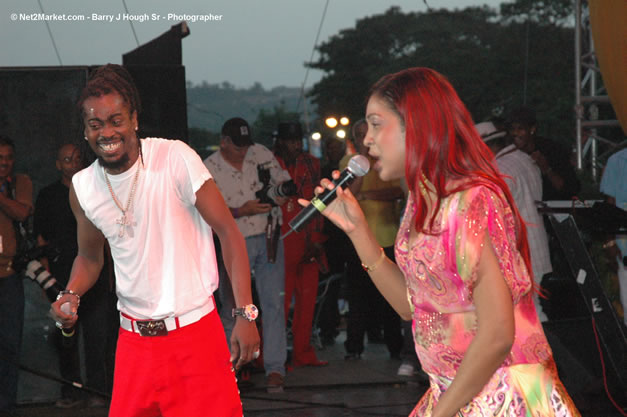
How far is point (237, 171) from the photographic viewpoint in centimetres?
704

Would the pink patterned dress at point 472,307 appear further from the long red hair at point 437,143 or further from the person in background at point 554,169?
the person in background at point 554,169

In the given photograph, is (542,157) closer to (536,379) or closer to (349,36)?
(536,379)

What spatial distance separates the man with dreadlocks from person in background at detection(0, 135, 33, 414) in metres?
3.18

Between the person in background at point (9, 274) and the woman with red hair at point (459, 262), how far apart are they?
4703mm

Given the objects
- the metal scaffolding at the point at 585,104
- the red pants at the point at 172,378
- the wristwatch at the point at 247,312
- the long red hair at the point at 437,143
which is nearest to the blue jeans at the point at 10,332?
the red pants at the point at 172,378

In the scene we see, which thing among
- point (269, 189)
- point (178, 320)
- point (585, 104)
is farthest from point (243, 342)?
point (585, 104)

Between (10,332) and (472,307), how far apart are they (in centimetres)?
507

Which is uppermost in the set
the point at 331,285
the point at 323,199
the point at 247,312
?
the point at 323,199

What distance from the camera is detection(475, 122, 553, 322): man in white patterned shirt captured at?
6.42 m

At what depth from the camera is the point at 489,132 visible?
6840 mm

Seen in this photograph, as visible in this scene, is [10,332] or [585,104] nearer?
[10,332]

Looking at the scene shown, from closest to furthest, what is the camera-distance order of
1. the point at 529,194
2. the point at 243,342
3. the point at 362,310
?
1. the point at 243,342
2. the point at 529,194
3. the point at 362,310

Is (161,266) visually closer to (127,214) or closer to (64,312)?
(127,214)

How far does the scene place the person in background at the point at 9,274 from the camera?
6.27 metres
